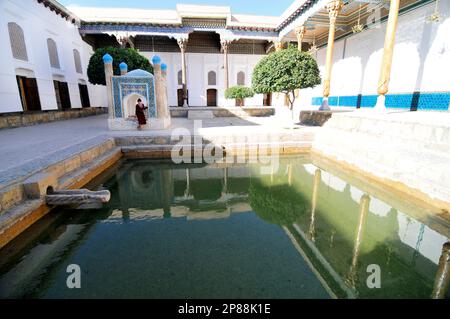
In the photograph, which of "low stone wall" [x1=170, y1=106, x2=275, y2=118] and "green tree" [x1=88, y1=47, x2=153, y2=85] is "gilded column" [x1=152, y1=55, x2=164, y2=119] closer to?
"green tree" [x1=88, y1=47, x2=153, y2=85]

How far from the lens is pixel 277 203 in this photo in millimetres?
3910

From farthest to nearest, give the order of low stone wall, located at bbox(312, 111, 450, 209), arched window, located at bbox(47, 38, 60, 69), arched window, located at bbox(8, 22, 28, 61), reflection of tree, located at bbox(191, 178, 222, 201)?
1. arched window, located at bbox(47, 38, 60, 69)
2. arched window, located at bbox(8, 22, 28, 61)
3. reflection of tree, located at bbox(191, 178, 222, 201)
4. low stone wall, located at bbox(312, 111, 450, 209)

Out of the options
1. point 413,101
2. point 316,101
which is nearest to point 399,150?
point 413,101

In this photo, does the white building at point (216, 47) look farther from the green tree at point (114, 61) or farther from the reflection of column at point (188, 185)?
the reflection of column at point (188, 185)

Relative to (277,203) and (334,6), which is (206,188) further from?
(334,6)

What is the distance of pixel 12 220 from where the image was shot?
2613mm

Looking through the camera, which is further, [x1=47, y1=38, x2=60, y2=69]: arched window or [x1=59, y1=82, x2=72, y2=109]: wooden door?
[x1=59, y1=82, x2=72, y2=109]: wooden door

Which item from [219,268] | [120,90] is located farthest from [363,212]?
[120,90]

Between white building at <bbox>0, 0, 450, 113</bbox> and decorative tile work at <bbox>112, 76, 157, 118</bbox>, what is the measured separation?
432 cm

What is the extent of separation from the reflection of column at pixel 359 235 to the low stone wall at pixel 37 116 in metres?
10.9

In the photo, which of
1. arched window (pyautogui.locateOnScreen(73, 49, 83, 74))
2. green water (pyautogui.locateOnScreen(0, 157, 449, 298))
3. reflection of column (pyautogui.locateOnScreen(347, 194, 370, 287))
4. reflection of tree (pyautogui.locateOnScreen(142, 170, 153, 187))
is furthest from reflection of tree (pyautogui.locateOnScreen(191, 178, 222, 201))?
arched window (pyautogui.locateOnScreen(73, 49, 83, 74))

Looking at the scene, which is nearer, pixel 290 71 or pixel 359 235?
pixel 359 235

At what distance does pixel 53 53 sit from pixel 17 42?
2.35 metres

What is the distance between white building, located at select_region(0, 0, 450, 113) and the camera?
8.61 m
